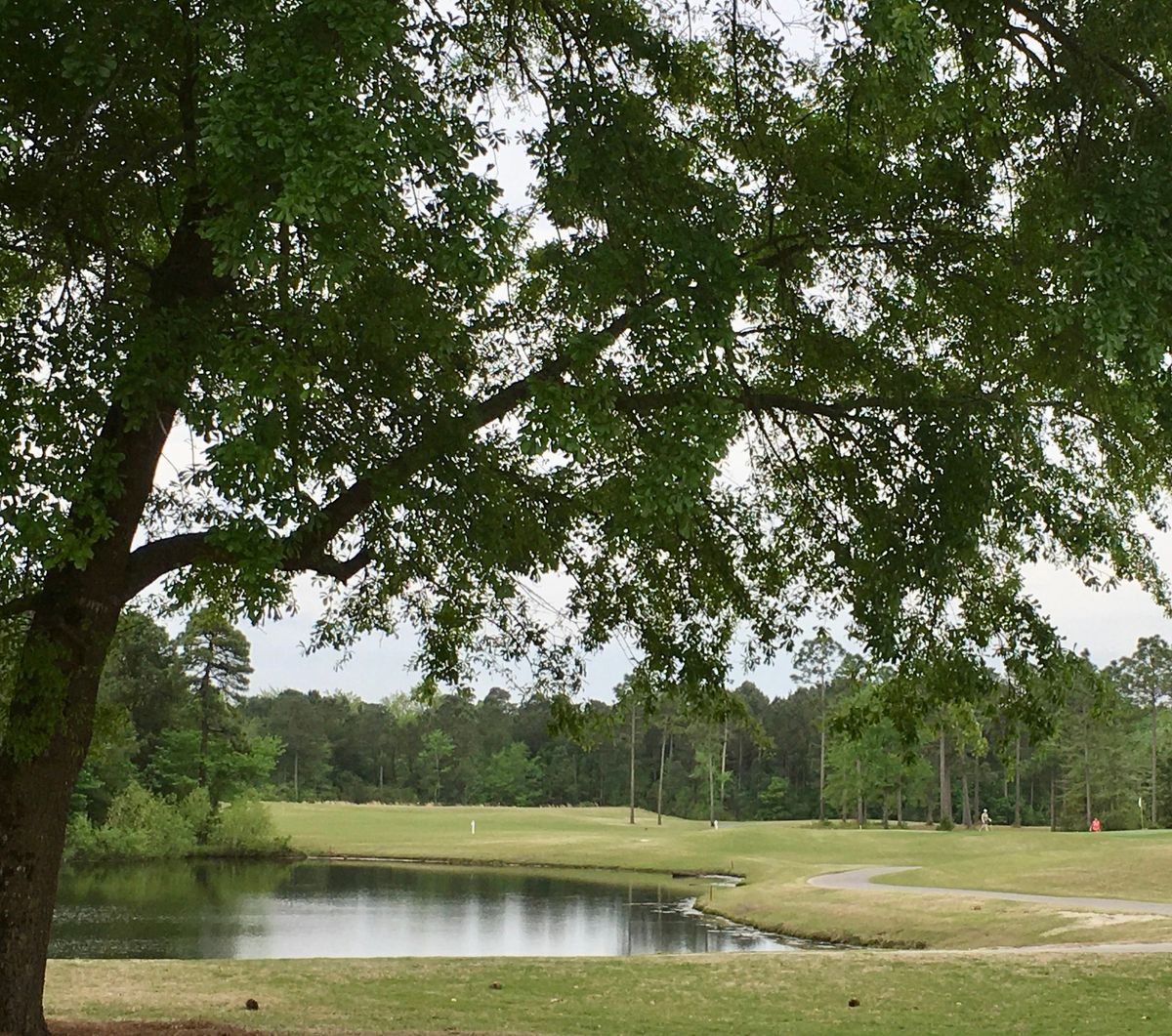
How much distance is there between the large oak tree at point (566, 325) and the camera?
6.29 metres

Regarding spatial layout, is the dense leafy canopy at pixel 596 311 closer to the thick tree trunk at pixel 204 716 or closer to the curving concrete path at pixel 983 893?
the curving concrete path at pixel 983 893

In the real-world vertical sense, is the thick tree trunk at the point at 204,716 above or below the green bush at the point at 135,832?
above

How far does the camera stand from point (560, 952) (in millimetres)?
28297

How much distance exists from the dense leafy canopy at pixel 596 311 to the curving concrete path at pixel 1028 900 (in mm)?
10510

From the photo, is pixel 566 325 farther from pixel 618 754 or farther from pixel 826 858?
pixel 618 754

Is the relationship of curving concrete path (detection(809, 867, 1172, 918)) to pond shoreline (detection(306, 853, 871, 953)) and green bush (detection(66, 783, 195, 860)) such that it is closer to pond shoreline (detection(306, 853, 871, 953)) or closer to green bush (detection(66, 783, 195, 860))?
pond shoreline (detection(306, 853, 871, 953))

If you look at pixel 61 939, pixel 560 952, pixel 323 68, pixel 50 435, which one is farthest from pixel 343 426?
pixel 61 939

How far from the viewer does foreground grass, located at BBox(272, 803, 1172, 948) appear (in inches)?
1051

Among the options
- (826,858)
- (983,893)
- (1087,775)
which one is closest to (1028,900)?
(983,893)

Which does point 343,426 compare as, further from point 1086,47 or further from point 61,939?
point 61,939

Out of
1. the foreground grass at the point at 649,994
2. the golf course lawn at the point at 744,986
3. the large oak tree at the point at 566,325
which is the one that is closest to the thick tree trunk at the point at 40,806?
the large oak tree at the point at 566,325

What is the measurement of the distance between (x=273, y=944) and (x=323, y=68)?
26.4 meters

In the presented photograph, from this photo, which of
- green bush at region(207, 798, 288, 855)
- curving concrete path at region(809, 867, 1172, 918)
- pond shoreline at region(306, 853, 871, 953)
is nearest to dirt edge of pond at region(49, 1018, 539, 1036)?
pond shoreline at region(306, 853, 871, 953)

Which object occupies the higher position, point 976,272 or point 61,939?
point 976,272
